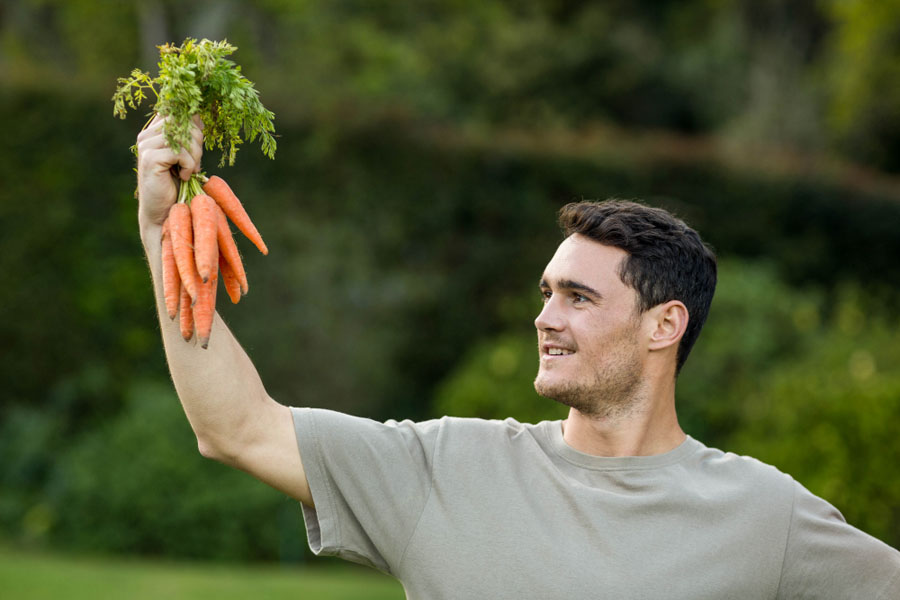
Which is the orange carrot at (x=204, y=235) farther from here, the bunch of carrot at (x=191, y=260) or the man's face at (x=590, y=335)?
the man's face at (x=590, y=335)

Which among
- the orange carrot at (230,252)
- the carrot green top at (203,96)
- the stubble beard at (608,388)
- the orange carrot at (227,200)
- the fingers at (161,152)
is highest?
the carrot green top at (203,96)

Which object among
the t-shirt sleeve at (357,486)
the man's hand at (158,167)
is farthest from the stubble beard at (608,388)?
the man's hand at (158,167)

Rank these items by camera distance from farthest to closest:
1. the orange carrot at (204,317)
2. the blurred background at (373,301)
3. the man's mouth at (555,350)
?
1. the blurred background at (373,301)
2. the man's mouth at (555,350)
3. the orange carrot at (204,317)

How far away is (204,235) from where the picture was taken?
8.32 ft

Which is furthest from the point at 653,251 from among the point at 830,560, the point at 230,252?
the point at 230,252

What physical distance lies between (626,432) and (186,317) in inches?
44.4

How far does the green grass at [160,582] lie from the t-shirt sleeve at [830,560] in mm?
4867

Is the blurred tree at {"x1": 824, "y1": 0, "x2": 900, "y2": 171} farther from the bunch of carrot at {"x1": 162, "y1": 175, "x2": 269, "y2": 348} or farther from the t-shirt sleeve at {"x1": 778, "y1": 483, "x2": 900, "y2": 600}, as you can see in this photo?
the bunch of carrot at {"x1": 162, "y1": 175, "x2": 269, "y2": 348}

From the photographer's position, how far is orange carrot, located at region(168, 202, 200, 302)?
250 centimetres

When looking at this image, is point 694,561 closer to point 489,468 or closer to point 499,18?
point 489,468

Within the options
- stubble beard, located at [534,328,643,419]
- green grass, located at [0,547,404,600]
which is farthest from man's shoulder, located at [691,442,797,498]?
green grass, located at [0,547,404,600]

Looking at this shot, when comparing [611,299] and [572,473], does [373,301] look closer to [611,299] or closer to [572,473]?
[611,299]

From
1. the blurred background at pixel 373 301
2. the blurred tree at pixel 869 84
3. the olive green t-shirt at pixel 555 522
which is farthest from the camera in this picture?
the blurred tree at pixel 869 84

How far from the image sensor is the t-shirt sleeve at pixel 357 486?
262cm
